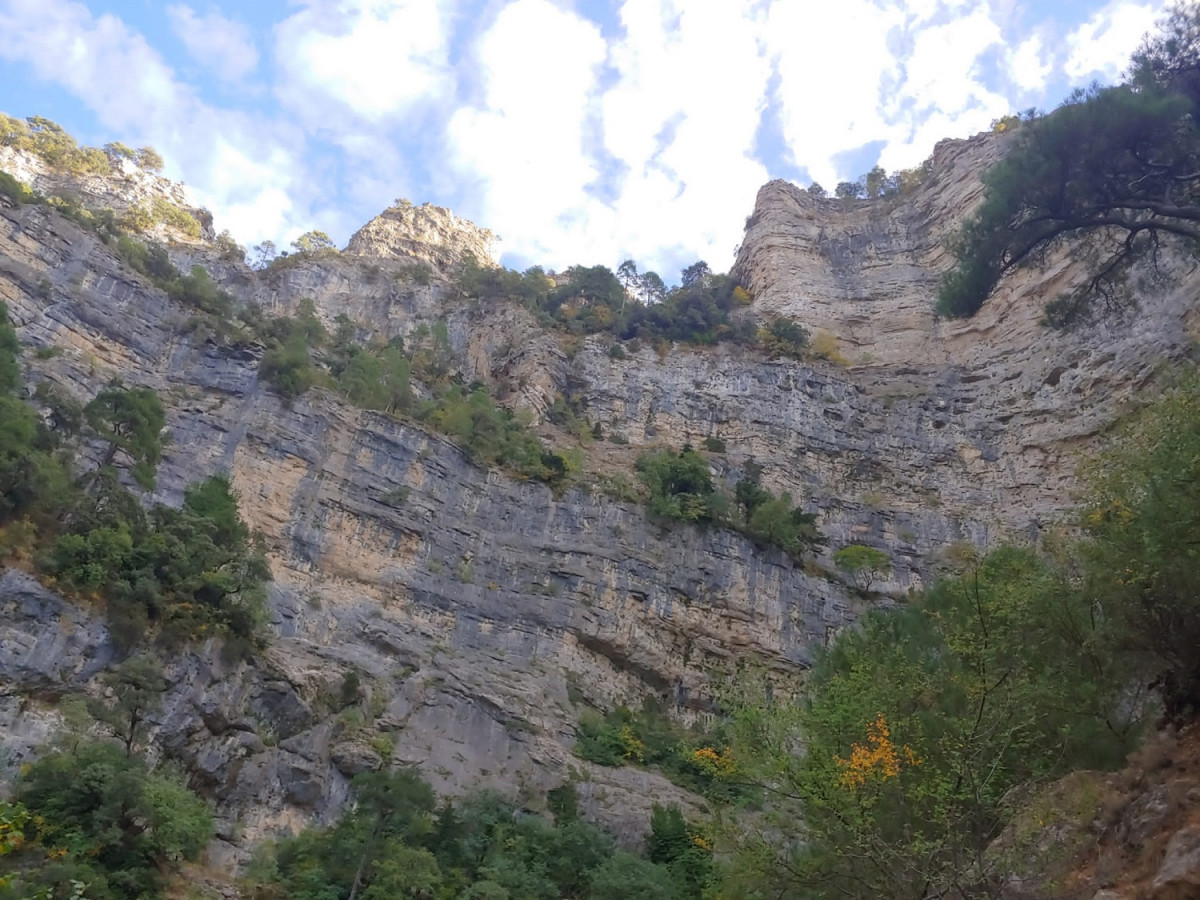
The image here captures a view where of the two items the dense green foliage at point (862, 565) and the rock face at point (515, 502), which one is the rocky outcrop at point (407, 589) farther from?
the dense green foliage at point (862, 565)

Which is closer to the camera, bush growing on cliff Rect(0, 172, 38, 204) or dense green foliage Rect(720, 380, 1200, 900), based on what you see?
dense green foliage Rect(720, 380, 1200, 900)

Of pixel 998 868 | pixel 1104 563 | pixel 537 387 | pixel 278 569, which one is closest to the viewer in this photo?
pixel 998 868

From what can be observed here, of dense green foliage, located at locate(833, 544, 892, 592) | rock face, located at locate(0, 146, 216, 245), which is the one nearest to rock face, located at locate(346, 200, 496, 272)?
rock face, located at locate(0, 146, 216, 245)

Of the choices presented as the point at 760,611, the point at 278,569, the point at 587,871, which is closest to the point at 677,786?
the point at 587,871

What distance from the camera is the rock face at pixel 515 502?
56.3 feet

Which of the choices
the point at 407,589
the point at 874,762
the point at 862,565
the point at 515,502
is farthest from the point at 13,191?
the point at 862,565

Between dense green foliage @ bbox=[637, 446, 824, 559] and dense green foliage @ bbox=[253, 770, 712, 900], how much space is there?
507 inches

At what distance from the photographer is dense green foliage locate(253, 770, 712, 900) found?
12.8 meters

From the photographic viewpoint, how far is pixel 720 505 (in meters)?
28.4

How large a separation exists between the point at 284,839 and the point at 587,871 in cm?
479

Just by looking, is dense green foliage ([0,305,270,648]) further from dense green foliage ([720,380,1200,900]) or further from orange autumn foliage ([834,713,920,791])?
orange autumn foliage ([834,713,920,791])

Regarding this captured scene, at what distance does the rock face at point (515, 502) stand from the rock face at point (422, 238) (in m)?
3.12

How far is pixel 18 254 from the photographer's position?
78.1ft

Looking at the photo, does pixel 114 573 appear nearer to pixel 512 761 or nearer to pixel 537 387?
pixel 512 761
